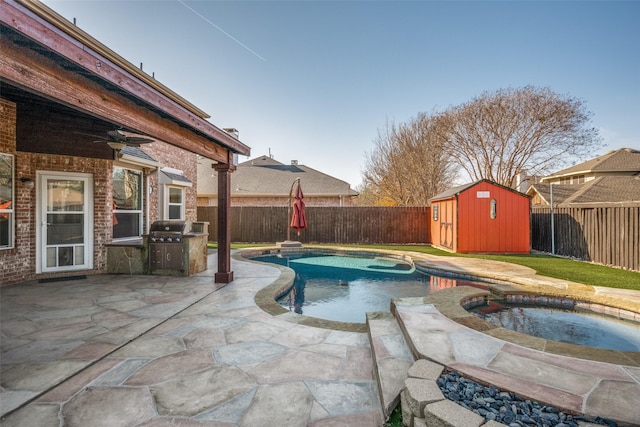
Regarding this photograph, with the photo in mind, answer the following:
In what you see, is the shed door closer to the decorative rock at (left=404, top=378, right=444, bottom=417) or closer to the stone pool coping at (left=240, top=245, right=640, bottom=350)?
the stone pool coping at (left=240, top=245, right=640, bottom=350)

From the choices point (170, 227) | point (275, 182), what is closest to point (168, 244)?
point (170, 227)

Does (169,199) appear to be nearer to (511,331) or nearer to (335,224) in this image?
(335,224)

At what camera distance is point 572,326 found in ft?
13.9

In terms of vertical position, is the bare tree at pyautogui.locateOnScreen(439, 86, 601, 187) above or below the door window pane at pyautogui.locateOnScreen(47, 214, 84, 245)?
above

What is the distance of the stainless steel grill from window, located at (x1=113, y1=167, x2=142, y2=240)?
4.95ft

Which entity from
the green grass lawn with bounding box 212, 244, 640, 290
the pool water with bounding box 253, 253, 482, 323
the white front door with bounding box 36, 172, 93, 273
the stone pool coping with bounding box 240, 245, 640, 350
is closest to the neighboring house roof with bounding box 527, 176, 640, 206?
the green grass lawn with bounding box 212, 244, 640, 290

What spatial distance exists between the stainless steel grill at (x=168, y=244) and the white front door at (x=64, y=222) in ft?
4.15

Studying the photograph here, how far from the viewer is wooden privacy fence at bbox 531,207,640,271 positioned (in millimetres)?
7325

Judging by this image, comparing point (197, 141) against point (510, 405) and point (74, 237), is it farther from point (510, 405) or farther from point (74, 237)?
point (510, 405)

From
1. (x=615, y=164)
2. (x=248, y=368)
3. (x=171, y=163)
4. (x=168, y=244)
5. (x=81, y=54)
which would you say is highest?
(x=615, y=164)

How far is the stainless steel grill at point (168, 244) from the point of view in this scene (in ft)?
21.1

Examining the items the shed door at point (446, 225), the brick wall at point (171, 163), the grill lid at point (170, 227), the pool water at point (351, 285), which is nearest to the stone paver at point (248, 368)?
the pool water at point (351, 285)

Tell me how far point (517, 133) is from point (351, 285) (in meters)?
16.1

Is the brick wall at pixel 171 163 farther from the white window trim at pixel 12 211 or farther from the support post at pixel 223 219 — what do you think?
the support post at pixel 223 219
